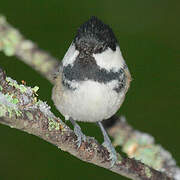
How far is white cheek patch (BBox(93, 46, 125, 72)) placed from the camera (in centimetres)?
156

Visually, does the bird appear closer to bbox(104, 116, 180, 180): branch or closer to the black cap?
the black cap

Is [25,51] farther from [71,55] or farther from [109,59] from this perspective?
[109,59]

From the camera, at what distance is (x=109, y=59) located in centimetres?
160

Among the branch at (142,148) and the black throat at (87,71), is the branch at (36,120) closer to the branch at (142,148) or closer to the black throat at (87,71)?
the black throat at (87,71)

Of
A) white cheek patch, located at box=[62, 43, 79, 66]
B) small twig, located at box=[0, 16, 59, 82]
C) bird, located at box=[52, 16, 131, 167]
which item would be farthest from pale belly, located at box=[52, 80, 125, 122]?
small twig, located at box=[0, 16, 59, 82]

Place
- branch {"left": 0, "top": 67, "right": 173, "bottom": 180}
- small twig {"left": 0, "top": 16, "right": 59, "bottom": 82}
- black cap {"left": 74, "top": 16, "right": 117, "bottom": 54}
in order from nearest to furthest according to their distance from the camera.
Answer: branch {"left": 0, "top": 67, "right": 173, "bottom": 180}, black cap {"left": 74, "top": 16, "right": 117, "bottom": 54}, small twig {"left": 0, "top": 16, "right": 59, "bottom": 82}

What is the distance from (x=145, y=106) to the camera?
2.28m

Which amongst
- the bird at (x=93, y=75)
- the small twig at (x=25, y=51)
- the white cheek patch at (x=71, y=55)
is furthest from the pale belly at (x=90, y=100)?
the small twig at (x=25, y=51)

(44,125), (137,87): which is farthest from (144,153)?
(44,125)

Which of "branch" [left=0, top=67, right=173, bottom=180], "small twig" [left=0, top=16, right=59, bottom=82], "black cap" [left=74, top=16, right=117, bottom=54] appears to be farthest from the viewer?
"small twig" [left=0, top=16, right=59, bottom=82]

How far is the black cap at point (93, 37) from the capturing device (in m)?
1.51

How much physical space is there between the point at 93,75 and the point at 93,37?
168 mm

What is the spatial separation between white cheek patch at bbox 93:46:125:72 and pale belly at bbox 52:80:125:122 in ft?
0.24

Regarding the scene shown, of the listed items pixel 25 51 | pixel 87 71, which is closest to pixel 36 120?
pixel 87 71
